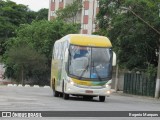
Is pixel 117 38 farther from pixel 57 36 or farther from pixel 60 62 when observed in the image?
pixel 57 36

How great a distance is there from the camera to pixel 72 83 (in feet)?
94.9

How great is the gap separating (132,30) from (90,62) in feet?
64.9

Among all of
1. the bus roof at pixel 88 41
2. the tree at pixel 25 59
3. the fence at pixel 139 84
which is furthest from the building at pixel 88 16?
the bus roof at pixel 88 41

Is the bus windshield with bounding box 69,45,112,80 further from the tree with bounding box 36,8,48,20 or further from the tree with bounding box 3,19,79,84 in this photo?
the tree with bounding box 36,8,48,20

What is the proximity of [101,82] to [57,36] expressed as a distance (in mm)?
49852

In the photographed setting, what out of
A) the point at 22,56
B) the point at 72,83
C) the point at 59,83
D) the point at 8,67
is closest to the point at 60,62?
the point at 59,83

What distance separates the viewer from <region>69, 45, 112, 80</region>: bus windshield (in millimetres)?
29078

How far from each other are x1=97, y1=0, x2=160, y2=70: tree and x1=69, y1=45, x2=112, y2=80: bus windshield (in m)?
15.5

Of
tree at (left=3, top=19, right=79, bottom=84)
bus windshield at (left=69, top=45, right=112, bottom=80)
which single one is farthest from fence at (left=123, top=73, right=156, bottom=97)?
tree at (left=3, top=19, right=79, bottom=84)

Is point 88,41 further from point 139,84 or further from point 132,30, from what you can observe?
point 139,84

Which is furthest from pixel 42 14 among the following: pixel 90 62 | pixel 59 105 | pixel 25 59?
pixel 59 105

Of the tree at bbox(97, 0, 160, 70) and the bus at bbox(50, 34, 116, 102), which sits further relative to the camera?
the tree at bbox(97, 0, 160, 70)

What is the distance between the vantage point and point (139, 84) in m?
49.9

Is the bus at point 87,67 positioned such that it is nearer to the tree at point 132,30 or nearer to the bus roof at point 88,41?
the bus roof at point 88,41
